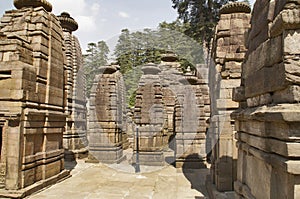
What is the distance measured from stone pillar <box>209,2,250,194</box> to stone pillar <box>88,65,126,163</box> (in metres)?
6.70

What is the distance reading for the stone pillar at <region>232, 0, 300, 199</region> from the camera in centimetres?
243

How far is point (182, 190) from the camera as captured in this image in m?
7.73

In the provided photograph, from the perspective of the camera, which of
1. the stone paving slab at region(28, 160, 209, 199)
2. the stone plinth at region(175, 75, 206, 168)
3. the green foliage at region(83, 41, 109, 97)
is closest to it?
the stone paving slab at region(28, 160, 209, 199)

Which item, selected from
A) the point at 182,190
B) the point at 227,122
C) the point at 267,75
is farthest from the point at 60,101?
the point at 267,75

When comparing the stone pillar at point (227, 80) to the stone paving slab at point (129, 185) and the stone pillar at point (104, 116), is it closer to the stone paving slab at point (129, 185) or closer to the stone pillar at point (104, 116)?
the stone paving slab at point (129, 185)

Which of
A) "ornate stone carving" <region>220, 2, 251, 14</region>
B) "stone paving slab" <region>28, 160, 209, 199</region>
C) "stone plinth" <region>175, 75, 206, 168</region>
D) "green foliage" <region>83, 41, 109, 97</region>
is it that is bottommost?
"stone paving slab" <region>28, 160, 209, 199</region>

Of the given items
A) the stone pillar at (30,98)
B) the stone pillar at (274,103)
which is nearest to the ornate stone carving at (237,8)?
the stone pillar at (274,103)

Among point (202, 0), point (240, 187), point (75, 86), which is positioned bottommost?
point (240, 187)

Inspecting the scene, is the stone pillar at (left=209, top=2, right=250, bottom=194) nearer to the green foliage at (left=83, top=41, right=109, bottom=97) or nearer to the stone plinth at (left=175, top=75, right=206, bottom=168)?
the stone plinth at (left=175, top=75, right=206, bottom=168)

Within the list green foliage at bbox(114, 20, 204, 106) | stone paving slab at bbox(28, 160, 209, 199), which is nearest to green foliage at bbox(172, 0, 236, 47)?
green foliage at bbox(114, 20, 204, 106)

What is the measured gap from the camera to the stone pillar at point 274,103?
2426mm

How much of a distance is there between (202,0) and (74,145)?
768 inches

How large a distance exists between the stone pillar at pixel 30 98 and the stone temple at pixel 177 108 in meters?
0.03

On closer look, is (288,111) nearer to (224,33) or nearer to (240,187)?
(240,187)
